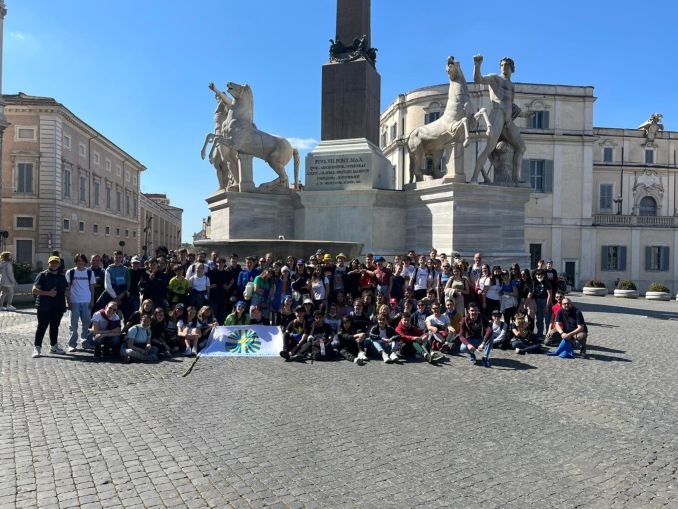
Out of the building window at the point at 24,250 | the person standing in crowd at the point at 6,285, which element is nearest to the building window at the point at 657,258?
the person standing in crowd at the point at 6,285

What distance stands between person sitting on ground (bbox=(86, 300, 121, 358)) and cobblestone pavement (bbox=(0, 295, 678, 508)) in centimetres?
57

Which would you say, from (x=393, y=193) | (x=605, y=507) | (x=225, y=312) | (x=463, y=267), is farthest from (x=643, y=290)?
(x=605, y=507)

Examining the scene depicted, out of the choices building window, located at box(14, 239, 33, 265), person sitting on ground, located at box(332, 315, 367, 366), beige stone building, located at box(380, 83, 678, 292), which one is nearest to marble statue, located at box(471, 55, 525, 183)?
person sitting on ground, located at box(332, 315, 367, 366)

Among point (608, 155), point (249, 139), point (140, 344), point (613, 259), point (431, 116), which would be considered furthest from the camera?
point (608, 155)

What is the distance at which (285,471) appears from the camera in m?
3.98

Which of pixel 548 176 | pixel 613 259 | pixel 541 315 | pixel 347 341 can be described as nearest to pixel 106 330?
pixel 347 341

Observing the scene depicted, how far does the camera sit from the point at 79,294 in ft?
28.8

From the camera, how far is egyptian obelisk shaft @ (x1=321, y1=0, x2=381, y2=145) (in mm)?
16844

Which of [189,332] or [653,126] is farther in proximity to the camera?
[653,126]

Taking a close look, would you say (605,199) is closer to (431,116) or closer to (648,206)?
(648,206)

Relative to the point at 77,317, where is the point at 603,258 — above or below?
above

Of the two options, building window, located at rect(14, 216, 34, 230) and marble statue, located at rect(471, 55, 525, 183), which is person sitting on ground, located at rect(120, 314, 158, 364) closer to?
marble statue, located at rect(471, 55, 525, 183)

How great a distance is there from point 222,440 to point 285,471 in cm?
87

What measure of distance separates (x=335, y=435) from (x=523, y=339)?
5.33 metres
